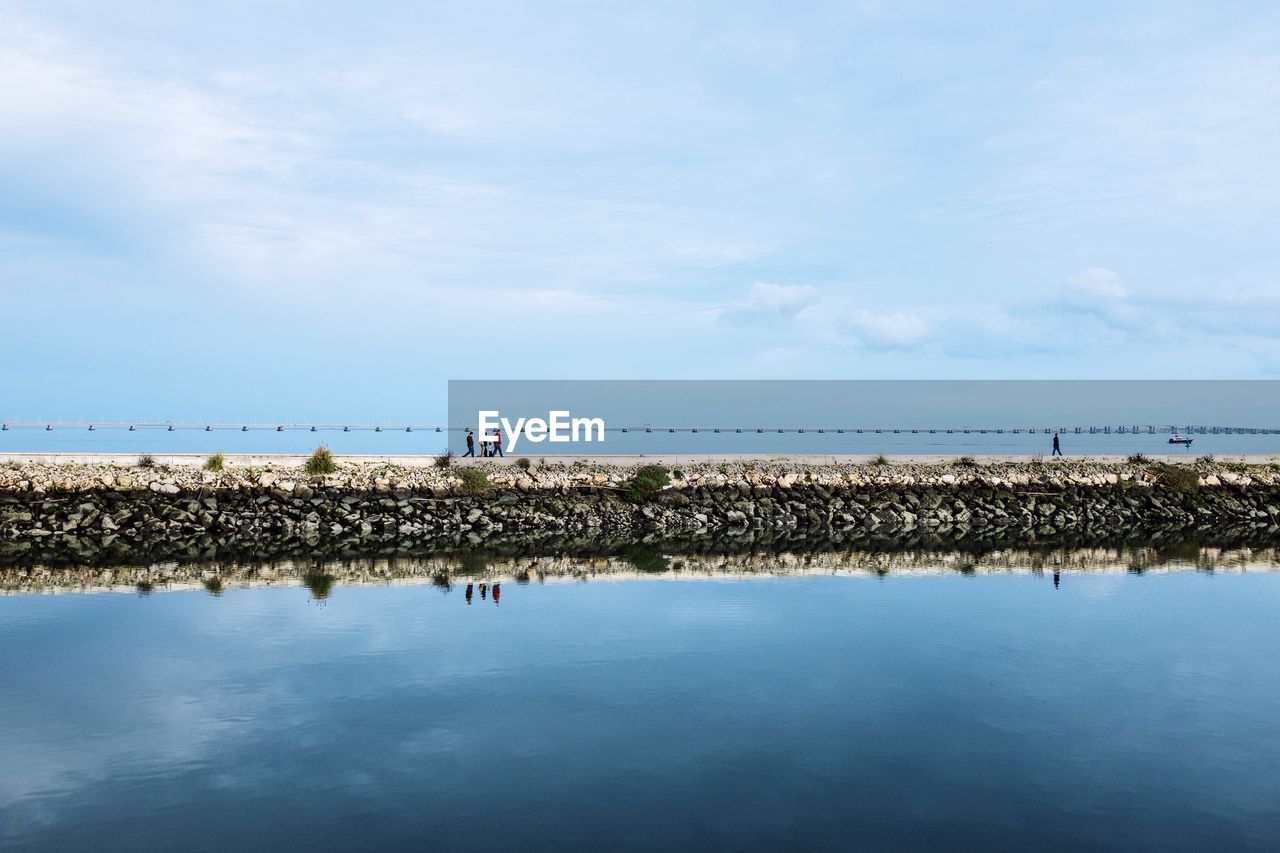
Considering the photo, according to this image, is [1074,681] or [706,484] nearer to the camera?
[1074,681]

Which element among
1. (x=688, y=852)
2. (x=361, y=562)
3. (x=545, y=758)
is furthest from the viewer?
(x=361, y=562)

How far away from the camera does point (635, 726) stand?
1588cm

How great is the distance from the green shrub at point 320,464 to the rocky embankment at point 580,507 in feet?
1.51

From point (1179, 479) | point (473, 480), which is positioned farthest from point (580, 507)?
point (1179, 479)

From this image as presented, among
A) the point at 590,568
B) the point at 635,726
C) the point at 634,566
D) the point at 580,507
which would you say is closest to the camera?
the point at 635,726

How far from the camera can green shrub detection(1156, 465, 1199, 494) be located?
51.9 metres

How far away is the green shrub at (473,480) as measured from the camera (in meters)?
43.5

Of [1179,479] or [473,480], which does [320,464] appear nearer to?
[473,480]

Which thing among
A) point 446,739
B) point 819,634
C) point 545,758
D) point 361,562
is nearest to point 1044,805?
point 545,758

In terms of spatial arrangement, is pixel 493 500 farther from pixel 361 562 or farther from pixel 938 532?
pixel 938 532

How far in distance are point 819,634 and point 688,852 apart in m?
12.3

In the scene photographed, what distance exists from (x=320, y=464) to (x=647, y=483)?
13.8 m

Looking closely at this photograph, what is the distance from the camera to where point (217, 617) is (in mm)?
24203

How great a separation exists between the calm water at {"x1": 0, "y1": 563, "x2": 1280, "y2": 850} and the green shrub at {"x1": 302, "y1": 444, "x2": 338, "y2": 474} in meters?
18.2
